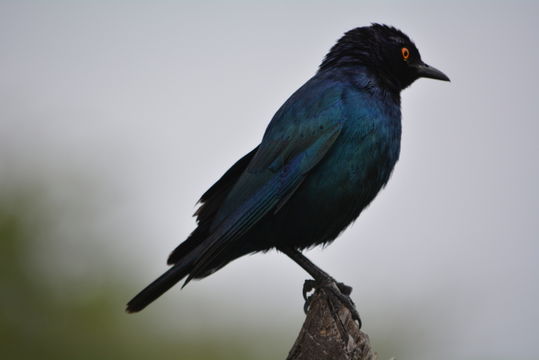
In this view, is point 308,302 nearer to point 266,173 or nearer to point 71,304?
point 266,173

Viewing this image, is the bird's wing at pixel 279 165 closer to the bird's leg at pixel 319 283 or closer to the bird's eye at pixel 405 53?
the bird's leg at pixel 319 283

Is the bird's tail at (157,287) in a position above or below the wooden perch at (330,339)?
above

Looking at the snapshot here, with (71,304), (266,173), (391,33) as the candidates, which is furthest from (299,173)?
(71,304)

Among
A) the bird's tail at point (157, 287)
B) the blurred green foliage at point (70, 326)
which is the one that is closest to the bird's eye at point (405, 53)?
the bird's tail at point (157, 287)

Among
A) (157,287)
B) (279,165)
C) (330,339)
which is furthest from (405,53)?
(330,339)

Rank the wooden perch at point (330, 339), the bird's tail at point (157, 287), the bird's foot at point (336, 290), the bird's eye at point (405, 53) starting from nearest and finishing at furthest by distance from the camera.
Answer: the wooden perch at point (330, 339) < the bird's foot at point (336, 290) < the bird's tail at point (157, 287) < the bird's eye at point (405, 53)

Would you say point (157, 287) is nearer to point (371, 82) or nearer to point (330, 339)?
point (330, 339)

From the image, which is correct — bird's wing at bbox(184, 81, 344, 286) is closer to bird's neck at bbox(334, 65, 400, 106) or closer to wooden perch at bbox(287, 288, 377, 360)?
bird's neck at bbox(334, 65, 400, 106)
